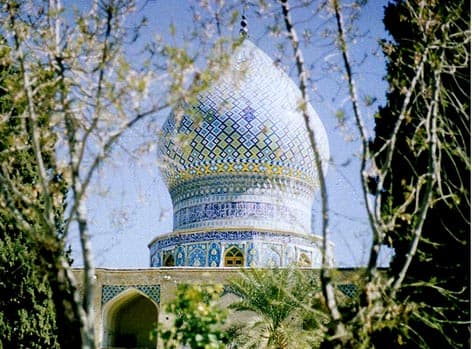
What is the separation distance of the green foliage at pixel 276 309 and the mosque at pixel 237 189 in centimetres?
351

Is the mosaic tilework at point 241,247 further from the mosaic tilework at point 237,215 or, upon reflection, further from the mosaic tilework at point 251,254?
the mosaic tilework at point 237,215

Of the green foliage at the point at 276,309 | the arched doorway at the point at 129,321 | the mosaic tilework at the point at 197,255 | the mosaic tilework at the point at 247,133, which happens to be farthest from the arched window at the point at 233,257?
the green foliage at the point at 276,309

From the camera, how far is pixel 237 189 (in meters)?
18.9

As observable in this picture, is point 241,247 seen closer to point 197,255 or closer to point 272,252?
point 272,252

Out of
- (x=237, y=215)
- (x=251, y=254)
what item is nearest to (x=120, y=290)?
(x=251, y=254)

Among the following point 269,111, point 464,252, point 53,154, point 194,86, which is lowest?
point 464,252

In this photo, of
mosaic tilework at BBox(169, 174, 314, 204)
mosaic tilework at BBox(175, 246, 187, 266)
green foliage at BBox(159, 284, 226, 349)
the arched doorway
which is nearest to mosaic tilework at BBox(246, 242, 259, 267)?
mosaic tilework at BBox(169, 174, 314, 204)

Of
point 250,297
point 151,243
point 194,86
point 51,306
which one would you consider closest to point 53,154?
point 194,86

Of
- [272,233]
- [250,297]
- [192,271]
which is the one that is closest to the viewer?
[250,297]

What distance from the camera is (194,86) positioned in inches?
183

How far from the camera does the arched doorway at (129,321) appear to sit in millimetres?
17188

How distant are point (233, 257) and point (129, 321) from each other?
355cm

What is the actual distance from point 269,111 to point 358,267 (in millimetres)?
14844

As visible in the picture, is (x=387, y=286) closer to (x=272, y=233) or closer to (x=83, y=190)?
(x=83, y=190)
